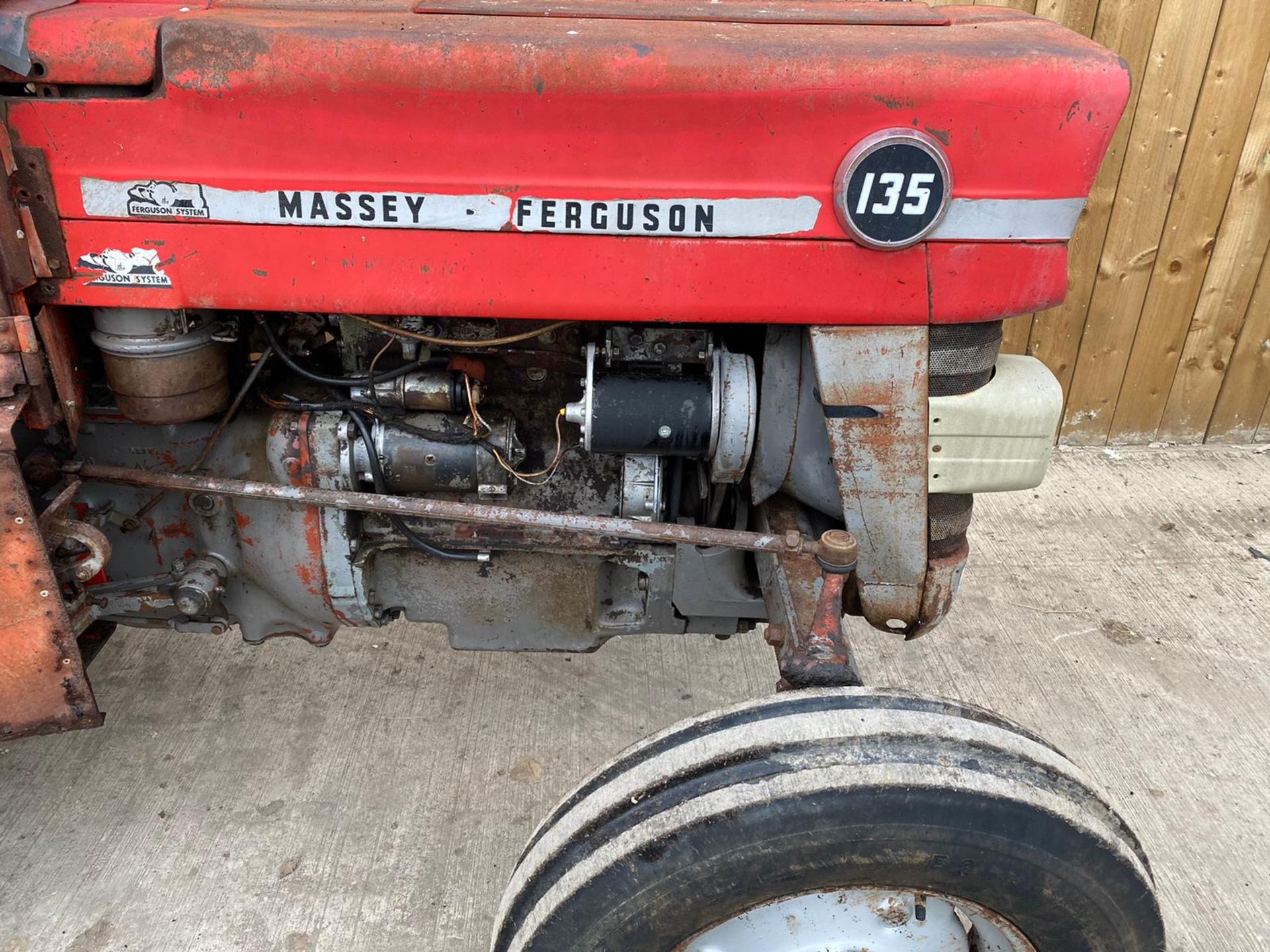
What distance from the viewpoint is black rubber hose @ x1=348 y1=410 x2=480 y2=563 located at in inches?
71.8

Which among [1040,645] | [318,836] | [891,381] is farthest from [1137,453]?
[318,836]

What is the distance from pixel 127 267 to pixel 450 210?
1.66 feet

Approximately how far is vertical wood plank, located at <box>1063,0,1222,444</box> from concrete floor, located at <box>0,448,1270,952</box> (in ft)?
2.62

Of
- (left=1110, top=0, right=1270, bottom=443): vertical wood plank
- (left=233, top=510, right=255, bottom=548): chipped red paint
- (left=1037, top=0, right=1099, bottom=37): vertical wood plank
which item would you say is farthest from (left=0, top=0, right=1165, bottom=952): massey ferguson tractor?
(left=1110, top=0, right=1270, bottom=443): vertical wood plank

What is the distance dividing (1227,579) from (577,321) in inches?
92.5

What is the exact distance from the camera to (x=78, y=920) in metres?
1.94

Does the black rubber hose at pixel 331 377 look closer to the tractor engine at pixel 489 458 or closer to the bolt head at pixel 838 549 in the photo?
the tractor engine at pixel 489 458

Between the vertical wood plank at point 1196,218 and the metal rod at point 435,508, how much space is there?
259cm

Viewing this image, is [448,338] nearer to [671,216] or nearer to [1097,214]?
[671,216]

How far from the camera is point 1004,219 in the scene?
152 cm

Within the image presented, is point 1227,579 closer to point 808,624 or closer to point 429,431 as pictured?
point 808,624

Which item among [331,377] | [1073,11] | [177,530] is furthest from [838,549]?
[1073,11]

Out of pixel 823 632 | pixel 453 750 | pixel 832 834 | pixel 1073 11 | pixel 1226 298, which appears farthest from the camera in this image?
pixel 1226 298

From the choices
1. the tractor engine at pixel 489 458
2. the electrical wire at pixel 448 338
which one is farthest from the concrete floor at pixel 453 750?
the electrical wire at pixel 448 338
